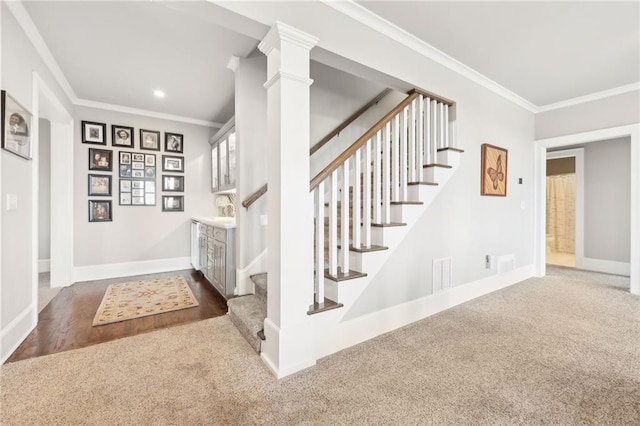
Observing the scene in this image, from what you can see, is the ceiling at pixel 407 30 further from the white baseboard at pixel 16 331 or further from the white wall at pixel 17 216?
the white baseboard at pixel 16 331

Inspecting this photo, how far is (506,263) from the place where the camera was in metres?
3.61

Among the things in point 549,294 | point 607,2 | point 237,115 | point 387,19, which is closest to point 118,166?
point 237,115

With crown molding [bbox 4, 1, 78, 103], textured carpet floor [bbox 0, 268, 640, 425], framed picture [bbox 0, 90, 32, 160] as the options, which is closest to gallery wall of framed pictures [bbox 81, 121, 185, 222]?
crown molding [bbox 4, 1, 78, 103]

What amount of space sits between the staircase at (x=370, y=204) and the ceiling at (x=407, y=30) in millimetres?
619

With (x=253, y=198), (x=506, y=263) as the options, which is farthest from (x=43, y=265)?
(x=506, y=263)

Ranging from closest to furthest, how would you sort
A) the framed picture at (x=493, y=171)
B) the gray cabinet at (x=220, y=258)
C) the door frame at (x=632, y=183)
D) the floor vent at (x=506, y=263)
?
the gray cabinet at (x=220, y=258) → the framed picture at (x=493, y=171) → the door frame at (x=632, y=183) → the floor vent at (x=506, y=263)

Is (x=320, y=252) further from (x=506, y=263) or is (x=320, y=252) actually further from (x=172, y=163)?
(x=172, y=163)

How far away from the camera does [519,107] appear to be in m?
3.84

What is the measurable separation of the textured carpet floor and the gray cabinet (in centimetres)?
60

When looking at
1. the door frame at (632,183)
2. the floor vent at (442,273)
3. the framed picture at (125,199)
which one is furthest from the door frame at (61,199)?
the door frame at (632,183)

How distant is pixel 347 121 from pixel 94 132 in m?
3.73

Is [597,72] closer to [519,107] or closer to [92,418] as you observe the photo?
[519,107]

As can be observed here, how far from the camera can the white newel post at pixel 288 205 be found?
1719 mm

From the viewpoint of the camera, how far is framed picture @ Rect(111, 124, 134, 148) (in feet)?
13.7
